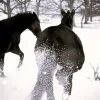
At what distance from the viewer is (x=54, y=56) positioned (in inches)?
120

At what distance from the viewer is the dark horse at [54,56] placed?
301cm

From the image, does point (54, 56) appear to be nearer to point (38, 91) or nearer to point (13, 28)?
point (38, 91)

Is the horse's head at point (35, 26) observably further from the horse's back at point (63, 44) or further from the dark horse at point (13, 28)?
the horse's back at point (63, 44)

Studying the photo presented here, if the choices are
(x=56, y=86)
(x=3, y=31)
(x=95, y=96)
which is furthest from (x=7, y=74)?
(x=95, y=96)

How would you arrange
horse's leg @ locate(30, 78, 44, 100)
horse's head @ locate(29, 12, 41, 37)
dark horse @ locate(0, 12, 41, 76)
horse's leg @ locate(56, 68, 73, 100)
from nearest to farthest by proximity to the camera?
horse's leg @ locate(30, 78, 44, 100) < horse's leg @ locate(56, 68, 73, 100) < dark horse @ locate(0, 12, 41, 76) < horse's head @ locate(29, 12, 41, 37)

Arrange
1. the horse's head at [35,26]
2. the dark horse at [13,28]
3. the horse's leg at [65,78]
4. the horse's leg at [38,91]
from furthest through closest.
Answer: the horse's head at [35,26] < the dark horse at [13,28] < the horse's leg at [65,78] < the horse's leg at [38,91]

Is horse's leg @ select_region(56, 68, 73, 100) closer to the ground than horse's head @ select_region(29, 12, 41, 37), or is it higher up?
closer to the ground

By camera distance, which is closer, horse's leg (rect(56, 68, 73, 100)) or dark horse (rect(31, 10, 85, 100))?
dark horse (rect(31, 10, 85, 100))

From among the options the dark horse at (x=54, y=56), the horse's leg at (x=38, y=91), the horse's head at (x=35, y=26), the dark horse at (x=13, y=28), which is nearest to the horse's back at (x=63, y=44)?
the dark horse at (x=54, y=56)

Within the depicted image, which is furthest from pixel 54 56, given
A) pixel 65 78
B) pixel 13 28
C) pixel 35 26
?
pixel 35 26

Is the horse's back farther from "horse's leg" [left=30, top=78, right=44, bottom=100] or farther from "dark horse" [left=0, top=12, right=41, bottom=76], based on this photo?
"dark horse" [left=0, top=12, right=41, bottom=76]

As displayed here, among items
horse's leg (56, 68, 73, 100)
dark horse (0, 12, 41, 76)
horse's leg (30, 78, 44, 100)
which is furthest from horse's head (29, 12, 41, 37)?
horse's leg (30, 78, 44, 100)

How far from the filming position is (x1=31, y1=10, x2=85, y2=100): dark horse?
3.01 meters

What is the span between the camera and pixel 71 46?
3.17m
